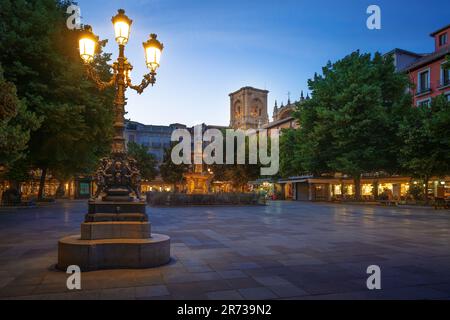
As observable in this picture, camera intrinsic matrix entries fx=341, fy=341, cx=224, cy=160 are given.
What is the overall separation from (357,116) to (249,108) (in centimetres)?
8620

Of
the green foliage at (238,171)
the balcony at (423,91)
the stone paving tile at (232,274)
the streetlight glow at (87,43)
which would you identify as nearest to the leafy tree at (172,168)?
the green foliage at (238,171)

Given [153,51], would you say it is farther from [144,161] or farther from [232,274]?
[144,161]

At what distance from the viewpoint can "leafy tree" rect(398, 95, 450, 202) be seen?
995 inches

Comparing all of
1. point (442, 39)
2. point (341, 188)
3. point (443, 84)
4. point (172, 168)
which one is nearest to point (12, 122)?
point (172, 168)

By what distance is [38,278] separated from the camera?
5.92m

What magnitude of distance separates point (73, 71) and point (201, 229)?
10123mm

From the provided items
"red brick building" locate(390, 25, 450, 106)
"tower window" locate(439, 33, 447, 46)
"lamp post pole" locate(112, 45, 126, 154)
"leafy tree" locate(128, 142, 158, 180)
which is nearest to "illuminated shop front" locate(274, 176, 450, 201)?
"red brick building" locate(390, 25, 450, 106)

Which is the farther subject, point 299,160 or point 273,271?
point 299,160

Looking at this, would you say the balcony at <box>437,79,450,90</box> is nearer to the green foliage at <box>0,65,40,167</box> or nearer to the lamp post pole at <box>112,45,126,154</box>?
the lamp post pole at <box>112,45,126,154</box>

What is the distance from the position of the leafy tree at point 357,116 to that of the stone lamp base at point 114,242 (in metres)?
27.7

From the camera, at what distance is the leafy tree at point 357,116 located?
104 ft

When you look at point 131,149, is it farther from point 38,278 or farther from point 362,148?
point 38,278
